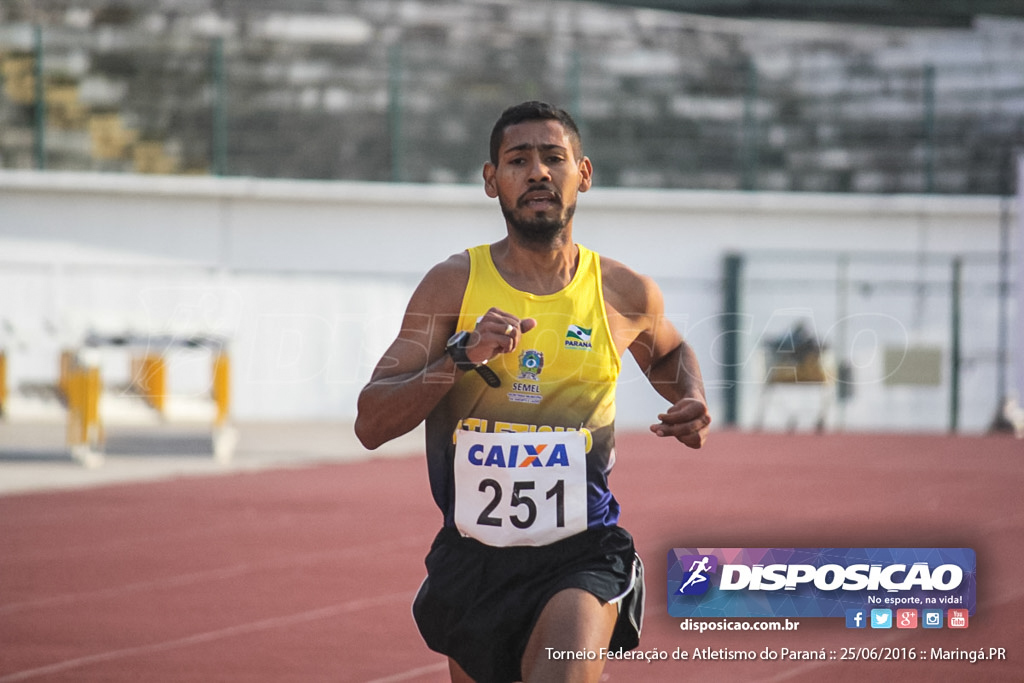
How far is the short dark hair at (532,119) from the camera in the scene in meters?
3.65

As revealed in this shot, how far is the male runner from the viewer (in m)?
3.60

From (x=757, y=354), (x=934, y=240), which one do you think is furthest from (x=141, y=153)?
(x=934, y=240)

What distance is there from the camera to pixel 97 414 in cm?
1385

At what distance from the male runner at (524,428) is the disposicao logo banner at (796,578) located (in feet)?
2.39

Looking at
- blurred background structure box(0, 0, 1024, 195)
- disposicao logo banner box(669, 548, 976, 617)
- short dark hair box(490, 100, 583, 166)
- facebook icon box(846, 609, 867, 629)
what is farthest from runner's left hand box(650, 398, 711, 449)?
blurred background structure box(0, 0, 1024, 195)

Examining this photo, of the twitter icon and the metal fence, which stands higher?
the twitter icon

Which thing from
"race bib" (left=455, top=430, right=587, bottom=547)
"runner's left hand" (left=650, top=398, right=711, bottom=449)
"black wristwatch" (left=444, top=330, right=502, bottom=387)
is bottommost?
"race bib" (left=455, top=430, right=587, bottom=547)

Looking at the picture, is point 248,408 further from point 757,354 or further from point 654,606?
point 654,606

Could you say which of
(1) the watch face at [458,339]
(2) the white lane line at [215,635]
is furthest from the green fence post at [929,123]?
(1) the watch face at [458,339]

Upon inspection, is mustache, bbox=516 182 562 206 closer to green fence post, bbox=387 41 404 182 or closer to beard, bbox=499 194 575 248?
beard, bbox=499 194 575 248

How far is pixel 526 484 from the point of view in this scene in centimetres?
364

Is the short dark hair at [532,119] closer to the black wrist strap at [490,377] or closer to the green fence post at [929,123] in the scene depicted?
the black wrist strap at [490,377]

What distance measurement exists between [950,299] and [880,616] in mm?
17344

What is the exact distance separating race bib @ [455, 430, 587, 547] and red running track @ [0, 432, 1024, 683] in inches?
59.5
